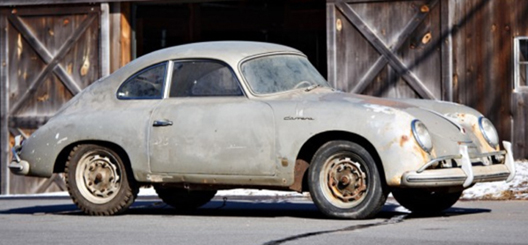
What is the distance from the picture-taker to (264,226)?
853 centimetres

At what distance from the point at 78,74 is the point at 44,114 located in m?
0.95

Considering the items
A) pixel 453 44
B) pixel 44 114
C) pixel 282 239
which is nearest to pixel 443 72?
pixel 453 44

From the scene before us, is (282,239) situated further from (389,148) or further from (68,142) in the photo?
(68,142)

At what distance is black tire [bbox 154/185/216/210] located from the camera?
1087cm

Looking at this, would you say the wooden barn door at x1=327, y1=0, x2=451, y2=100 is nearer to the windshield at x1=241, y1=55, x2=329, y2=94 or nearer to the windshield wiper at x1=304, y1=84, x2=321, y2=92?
the windshield at x1=241, y1=55, x2=329, y2=94

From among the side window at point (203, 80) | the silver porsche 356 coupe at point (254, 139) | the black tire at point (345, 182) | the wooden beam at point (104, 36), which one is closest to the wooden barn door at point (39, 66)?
the wooden beam at point (104, 36)

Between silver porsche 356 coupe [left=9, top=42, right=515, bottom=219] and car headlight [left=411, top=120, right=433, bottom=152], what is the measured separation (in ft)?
0.04

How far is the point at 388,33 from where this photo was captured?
17.6 m

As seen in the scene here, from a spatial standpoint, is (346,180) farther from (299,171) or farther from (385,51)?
(385,51)

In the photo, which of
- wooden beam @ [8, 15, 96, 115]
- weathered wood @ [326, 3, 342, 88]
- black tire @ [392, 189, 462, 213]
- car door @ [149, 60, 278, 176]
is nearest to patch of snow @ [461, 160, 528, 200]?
black tire @ [392, 189, 462, 213]

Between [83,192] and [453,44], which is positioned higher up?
[453,44]

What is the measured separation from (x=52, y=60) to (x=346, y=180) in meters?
11.3

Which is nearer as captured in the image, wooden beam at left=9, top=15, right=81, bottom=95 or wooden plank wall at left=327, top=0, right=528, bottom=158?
wooden plank wall at left=327, top=0, right=528, bottom=158

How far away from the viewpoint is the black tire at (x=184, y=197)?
10.9m
